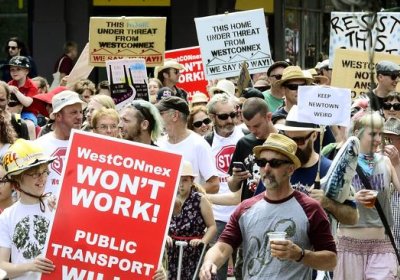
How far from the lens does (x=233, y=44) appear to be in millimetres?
16000

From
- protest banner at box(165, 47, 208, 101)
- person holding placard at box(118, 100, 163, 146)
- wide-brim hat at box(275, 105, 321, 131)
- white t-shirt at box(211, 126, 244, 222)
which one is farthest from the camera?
protest banner at box(165, 47, 208, 101)

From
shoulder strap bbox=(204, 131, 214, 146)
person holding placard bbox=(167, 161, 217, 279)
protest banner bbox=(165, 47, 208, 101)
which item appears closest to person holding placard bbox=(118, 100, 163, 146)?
person holding placard bbox=(167, 161, 217, 279)

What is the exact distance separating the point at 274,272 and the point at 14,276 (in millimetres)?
1413

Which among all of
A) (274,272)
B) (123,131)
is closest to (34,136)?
(123,131)

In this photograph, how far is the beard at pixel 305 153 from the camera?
8234 millimetres

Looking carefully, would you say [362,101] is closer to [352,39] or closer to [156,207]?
[352,39]

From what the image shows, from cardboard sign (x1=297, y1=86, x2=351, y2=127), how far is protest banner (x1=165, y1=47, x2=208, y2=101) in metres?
7.52

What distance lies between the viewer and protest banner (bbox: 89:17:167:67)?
1595 cm

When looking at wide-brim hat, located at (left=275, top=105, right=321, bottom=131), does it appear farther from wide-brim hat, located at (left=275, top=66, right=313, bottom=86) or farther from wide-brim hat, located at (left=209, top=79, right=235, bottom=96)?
wide-brim hat, located at (left=209, top=79, right=235, bottom=96)

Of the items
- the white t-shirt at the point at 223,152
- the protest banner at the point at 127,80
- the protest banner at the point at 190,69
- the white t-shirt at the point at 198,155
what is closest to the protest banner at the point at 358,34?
the protest banner at the point at 127,80

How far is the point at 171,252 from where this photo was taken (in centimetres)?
931

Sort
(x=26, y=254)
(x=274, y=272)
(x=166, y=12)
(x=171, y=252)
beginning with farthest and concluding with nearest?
1. (x=166, y=12)
2. (x=171, y=252)
3. (x=26, y=254)
4. (x=274, y=272)

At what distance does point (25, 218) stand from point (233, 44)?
345 inches

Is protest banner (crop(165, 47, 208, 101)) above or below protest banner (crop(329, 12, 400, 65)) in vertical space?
below
